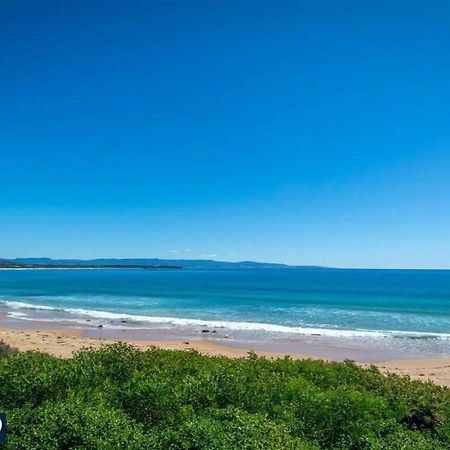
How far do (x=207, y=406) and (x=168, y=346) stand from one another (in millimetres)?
19491

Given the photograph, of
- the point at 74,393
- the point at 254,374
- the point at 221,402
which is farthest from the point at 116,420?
the point at 254,374

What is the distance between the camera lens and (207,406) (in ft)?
24.5

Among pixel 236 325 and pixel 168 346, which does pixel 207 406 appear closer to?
pixel 168 346

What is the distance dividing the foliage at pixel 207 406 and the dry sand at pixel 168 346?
11.1 m

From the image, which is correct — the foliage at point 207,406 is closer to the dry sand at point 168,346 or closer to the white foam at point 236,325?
the dry sand at point 168,346

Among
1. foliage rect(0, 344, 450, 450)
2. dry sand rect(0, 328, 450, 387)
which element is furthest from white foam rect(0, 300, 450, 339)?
foliage rect(0, 344, 450, 450)

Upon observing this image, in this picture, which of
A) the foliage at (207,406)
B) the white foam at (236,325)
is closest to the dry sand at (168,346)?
the white foam at (236,325)

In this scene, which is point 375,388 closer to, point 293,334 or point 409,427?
point 409,427

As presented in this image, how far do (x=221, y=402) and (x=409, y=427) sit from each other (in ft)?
11.0

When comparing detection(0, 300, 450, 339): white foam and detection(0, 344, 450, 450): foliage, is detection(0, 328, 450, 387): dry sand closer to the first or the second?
detection(0, 300, 450, 339): white foam

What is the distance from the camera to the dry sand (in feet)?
69.5

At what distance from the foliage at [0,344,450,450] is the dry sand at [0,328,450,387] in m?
11.1

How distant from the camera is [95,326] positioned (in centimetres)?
3559

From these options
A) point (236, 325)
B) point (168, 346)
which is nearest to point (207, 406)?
point (168, 346)
